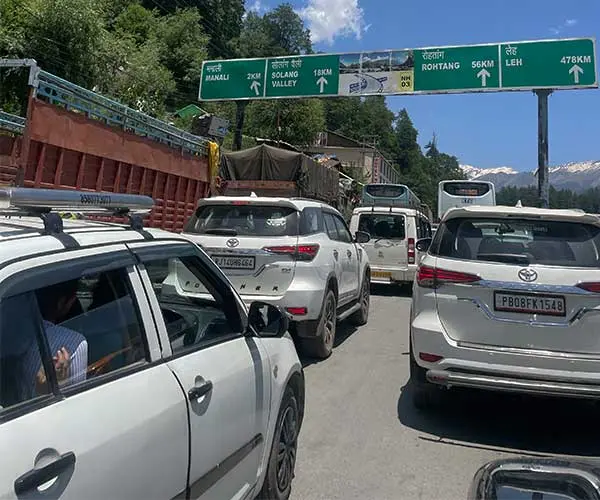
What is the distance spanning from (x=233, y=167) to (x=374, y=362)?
28.1 ft

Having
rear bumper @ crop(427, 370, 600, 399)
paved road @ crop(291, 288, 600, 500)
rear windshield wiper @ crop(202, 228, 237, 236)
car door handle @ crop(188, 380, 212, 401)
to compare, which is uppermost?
rear windshield wiper @ crop(202, 228, 237, 236)

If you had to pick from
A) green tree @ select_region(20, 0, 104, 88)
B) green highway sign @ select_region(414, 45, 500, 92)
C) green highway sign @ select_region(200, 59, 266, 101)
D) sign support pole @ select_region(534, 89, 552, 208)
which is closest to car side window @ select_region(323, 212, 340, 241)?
green highway sign @ select_region(414, 45, 500, 92)

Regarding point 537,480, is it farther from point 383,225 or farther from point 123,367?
point 383,225

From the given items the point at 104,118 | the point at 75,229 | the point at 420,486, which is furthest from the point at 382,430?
the point at 104,118

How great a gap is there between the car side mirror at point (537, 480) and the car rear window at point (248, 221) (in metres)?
4.63

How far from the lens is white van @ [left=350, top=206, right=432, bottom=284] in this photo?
43.9 feet

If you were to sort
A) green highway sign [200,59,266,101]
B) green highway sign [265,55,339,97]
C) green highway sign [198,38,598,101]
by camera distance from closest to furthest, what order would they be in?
green highway sign [198,38,598,101], green highway sign [265,55,339,97], green highway sign [200,59,266,101]

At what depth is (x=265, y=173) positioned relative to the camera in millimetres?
14281

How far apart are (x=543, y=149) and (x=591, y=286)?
17.8 metres

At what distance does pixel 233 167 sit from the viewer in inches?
576

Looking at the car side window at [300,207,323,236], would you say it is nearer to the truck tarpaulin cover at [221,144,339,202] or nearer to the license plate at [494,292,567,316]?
the license plate at [494,292,567,316]

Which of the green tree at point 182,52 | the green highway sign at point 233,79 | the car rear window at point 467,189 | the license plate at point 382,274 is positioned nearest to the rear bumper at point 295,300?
the license plate at point 382,274

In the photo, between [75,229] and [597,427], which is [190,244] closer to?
[75,229]

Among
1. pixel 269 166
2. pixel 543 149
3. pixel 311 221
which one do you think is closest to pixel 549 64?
pixel 543 149
